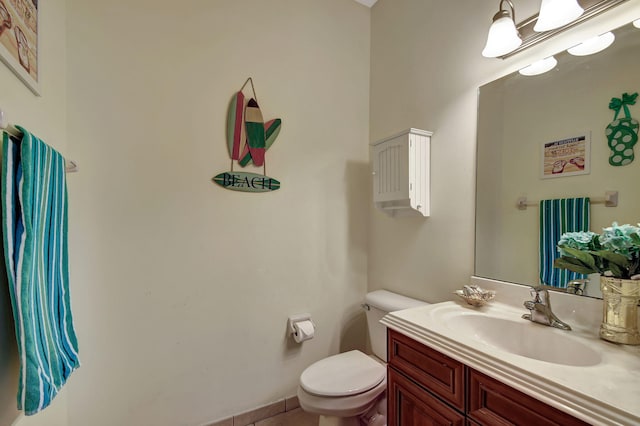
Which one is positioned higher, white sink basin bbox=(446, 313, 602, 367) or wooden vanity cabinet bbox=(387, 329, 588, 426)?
white sink basin bbox=(446, 313, 602, 367)

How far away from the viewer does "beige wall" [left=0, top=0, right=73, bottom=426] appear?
760mm

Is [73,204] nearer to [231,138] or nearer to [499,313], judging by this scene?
[231,138]

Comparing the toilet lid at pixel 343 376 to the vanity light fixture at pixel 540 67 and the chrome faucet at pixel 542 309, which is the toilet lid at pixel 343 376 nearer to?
the chrome faucet at pixel 542 309

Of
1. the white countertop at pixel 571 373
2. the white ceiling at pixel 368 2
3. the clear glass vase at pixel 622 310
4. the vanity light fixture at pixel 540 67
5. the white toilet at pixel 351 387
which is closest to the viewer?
the white countertop at pixel 571 373

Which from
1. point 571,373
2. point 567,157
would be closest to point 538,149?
point 567,157

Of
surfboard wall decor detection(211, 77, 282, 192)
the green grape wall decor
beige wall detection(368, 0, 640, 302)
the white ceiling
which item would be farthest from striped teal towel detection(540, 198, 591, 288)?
the white ceiling

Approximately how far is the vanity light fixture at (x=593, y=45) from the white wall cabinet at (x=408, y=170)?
25.5 inches

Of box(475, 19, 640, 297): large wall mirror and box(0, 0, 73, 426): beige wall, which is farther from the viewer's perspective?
box(475, 19, 640, 297): large wall mirror

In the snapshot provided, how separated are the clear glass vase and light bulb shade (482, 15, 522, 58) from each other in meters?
0.94

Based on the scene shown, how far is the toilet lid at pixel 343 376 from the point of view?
1294 millimetres

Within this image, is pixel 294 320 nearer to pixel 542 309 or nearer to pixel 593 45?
pixel 542 309

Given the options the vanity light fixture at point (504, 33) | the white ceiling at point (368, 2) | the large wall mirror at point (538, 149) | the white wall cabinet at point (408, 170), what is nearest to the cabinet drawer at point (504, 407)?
the large wall mirror at point (538, 149)

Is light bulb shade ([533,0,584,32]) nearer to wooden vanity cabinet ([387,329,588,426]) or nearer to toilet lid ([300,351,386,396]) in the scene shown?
wooden vanity cabinet ([387,329,588,426])

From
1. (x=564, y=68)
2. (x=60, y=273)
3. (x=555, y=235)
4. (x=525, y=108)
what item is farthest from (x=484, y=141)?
(x=60, y=273)
